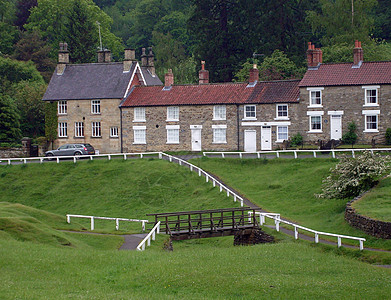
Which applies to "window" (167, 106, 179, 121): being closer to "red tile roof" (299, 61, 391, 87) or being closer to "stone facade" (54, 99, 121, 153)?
"stone facade" (54, 99, 121, 153)

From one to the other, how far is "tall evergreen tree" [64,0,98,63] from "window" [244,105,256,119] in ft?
173

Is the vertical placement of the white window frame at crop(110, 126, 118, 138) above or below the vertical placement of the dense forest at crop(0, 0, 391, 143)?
below

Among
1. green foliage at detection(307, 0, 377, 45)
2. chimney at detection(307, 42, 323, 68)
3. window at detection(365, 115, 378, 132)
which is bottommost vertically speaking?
window at detection(365, 115, 378, 132)

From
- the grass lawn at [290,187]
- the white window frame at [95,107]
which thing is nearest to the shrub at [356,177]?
the grass lawn at [290,187]

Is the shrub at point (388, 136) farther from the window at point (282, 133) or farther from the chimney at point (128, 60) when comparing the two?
the chimney at point (128, 60)

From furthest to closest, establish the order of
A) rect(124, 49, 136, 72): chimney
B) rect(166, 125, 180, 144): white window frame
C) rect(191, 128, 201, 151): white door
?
1. rect(124, 49, 136, 72): chimney
2. rect(166, 125, 180, 144): white window frame
3. rect(191, 128, 201, 151): white door

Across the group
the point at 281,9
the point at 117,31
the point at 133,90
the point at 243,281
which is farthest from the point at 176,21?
the point at 243,281

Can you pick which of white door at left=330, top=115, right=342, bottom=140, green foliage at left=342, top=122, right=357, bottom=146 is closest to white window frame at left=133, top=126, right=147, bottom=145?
white door at left=330, top=115, right=342, bottom=140

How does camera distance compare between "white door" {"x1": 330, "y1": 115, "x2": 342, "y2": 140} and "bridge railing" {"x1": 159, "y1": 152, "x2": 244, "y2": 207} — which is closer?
"bridge railing" {"x1": 159, "y1": 152, "x2": 244, "y2": 207}

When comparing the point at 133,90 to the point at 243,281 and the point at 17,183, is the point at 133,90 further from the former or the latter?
the point at 243,281

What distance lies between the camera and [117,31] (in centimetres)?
15062

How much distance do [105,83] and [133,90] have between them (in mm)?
3412

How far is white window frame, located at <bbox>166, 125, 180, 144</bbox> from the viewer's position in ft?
220

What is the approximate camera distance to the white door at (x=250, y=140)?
64.4 metres
